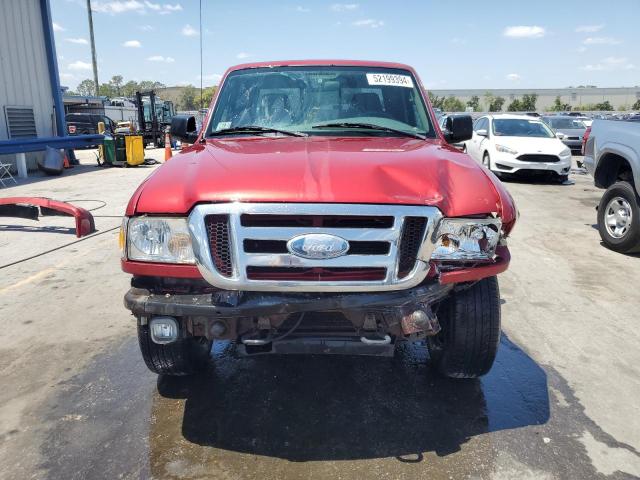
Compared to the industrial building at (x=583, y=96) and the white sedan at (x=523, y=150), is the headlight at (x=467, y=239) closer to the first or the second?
the white sedan at (x=523, y=150)

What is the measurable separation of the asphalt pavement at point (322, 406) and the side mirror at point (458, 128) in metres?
1.59

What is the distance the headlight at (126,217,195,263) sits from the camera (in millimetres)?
2473

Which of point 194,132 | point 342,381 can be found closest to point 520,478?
point 342,381

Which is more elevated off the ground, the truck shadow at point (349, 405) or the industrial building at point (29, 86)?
the industrial building at point (29, 86)

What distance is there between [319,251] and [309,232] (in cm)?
10

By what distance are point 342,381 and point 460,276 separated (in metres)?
1.21

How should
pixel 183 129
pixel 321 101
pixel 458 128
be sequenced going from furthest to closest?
pixel 183 129, pixel 458 128, pixel 321 101

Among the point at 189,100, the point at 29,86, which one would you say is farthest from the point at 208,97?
the point at 29,86

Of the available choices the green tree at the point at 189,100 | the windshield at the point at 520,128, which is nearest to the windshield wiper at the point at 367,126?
the windshield at the point at 520,128

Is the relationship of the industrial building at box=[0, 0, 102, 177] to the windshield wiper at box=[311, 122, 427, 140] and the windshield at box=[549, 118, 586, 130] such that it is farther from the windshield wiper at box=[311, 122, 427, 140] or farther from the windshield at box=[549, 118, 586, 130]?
the windshield at box=[549, 118, 586, 130]

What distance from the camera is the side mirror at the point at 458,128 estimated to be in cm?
407

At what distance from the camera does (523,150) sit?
12289mm

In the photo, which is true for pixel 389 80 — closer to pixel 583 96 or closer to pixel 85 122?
pixel 85 122

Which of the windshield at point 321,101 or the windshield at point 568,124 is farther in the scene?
the windshield at point 568,124
